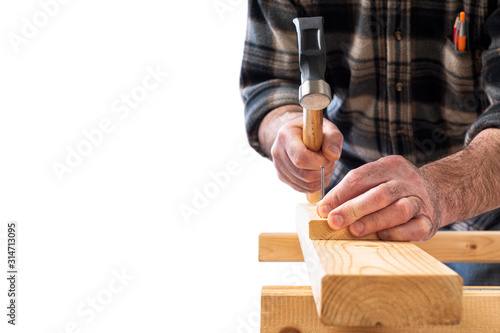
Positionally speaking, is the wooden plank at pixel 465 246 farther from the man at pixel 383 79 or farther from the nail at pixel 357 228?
the nail at pixel 357 228

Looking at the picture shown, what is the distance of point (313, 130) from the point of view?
0.98 m

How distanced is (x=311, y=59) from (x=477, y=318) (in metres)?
0.47

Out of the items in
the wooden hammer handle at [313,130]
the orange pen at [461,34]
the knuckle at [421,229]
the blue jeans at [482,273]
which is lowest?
the blue jeans at [482,273]

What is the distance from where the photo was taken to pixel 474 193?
98 centimetres

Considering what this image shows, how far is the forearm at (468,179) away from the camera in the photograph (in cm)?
91

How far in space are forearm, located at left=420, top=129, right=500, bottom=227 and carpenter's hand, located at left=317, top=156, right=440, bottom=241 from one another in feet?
0.15

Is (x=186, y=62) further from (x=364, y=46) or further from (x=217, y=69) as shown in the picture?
(x=364, y=46)

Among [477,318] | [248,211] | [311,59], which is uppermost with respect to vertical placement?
[311,59]

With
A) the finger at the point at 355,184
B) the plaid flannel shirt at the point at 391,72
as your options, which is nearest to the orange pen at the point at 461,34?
the plaid flannel shirt at the point at 391,72

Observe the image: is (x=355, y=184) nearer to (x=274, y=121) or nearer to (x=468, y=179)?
(x=468, y=179)

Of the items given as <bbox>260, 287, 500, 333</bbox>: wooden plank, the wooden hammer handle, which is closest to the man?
the wooden hammer handle

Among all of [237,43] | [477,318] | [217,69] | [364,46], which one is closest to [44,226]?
[217,69]

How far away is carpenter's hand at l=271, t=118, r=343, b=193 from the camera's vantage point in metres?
1.05

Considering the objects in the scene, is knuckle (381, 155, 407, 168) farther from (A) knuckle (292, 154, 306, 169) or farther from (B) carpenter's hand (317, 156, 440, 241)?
(A) knuckle (292, 154, 306, 169)
